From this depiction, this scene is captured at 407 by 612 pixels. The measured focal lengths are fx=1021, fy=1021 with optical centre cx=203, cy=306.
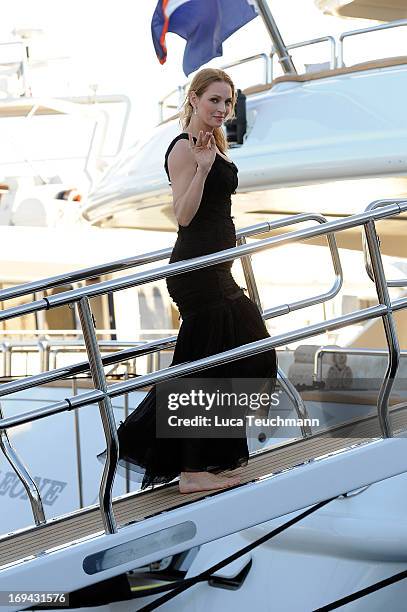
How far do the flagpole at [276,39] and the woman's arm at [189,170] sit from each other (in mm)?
3667

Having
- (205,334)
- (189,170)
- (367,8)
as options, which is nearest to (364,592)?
(205,334)

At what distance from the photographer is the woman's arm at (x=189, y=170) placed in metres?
3.18

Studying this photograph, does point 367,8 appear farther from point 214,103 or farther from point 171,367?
point 171,367

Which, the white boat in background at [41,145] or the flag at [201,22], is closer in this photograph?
the flag at [201,22]

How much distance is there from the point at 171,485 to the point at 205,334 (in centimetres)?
56

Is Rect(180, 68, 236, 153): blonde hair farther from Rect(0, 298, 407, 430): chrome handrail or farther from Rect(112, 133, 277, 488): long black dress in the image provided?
Rect(0, 298, 407, 430): chrome handrail

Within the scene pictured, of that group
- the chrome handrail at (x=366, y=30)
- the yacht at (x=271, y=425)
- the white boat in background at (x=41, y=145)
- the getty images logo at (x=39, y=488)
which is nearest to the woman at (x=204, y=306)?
the yacht at (x=271, y=425)

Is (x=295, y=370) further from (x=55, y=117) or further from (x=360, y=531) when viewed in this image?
(x=55, y=117)

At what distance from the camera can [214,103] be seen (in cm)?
323

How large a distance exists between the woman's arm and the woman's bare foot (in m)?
0.84

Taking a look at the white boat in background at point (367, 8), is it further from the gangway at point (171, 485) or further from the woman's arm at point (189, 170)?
the woman's arm at point (189, 170)

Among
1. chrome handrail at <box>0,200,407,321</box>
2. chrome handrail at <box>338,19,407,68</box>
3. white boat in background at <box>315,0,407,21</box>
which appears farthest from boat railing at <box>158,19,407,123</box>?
chrome handrail at <box>0,200,407,321</box>

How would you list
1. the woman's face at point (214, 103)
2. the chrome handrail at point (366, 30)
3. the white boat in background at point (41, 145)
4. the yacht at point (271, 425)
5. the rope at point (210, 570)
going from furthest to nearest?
the white boat in background at point (41, 145) < the chrome handrail at point (366, 30) < the rope at point (210, 570) < the woman's face at point (214, 103) < the yacht at point (271, 425)

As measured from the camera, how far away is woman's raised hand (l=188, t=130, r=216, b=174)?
3.18m
